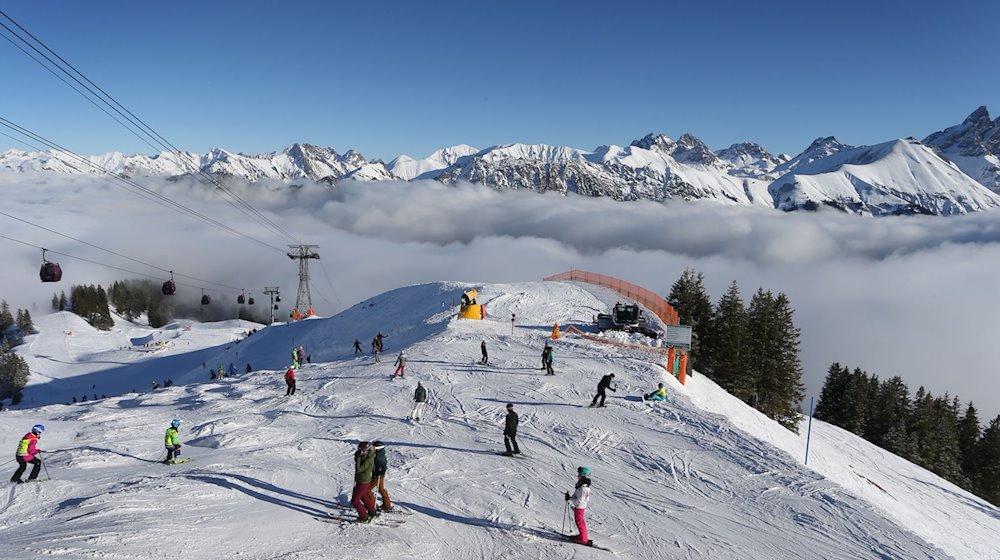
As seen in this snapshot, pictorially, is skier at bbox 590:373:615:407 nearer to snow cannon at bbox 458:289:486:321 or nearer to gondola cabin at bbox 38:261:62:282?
snow cannon at bbox 458:289:486:321

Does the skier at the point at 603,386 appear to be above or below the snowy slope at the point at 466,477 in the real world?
above

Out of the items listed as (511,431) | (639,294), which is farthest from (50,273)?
(639,294)

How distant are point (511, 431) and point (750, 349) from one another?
37498 mm

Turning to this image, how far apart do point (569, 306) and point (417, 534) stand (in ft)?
114

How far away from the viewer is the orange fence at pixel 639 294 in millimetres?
40000

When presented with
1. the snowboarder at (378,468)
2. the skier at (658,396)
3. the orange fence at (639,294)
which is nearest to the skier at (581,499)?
the snowboarder at (378,468)

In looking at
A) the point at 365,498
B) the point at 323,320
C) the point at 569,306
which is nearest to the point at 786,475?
the point at 365,498

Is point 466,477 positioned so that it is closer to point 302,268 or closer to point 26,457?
point 26,457

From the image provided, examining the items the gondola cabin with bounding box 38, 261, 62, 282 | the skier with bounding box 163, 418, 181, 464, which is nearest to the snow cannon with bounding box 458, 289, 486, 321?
the skier with bounding box 163, 418, 181, 464

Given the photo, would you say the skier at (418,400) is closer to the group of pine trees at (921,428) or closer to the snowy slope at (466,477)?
Answer: the snowy slope at (466,477)

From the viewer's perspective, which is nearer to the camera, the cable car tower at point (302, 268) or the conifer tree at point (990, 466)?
the conifer tree at point (990, 466)

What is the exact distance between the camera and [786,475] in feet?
47.6

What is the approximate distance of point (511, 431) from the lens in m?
14.7

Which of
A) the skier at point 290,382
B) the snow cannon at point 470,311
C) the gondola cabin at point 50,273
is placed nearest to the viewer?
the skier at point 290,382
